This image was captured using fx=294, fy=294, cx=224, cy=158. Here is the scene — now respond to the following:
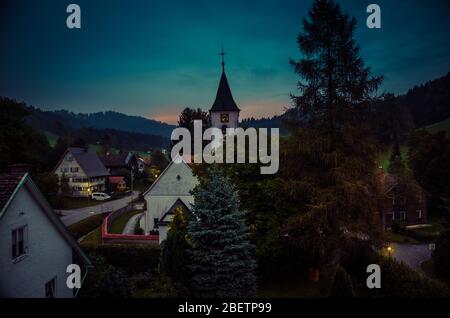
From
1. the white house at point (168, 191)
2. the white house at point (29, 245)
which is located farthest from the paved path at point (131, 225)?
the white house at point (29, 245)

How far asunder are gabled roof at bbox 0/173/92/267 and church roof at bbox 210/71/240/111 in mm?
25793

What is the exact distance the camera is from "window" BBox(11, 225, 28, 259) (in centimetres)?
894

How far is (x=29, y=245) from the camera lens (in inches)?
376

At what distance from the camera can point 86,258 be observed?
461 inches

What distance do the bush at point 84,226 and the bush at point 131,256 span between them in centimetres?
708

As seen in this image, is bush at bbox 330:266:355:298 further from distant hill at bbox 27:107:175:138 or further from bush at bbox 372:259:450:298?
distant hill at bbox 27:107:175:138

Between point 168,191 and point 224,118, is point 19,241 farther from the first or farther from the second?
point 224,118

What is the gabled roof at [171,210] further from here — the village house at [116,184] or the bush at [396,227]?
the village house at [116,184]

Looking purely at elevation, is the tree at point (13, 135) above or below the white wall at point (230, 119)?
below

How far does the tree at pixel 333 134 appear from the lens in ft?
42.0

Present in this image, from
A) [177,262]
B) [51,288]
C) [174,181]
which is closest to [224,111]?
[174,181]

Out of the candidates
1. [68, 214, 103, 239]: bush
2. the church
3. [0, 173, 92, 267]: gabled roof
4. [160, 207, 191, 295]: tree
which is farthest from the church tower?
[0, 173, 92, 267]: gabled roof

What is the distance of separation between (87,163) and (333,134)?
3685 cm

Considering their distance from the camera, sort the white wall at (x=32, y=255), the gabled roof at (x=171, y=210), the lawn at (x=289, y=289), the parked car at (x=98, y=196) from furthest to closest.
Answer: the parked car at (x=98, y=196)
the gabled roof at (x=171, y=210)
the lawn at (x=289, y=289)
the white wall at (x=32, y=255)
